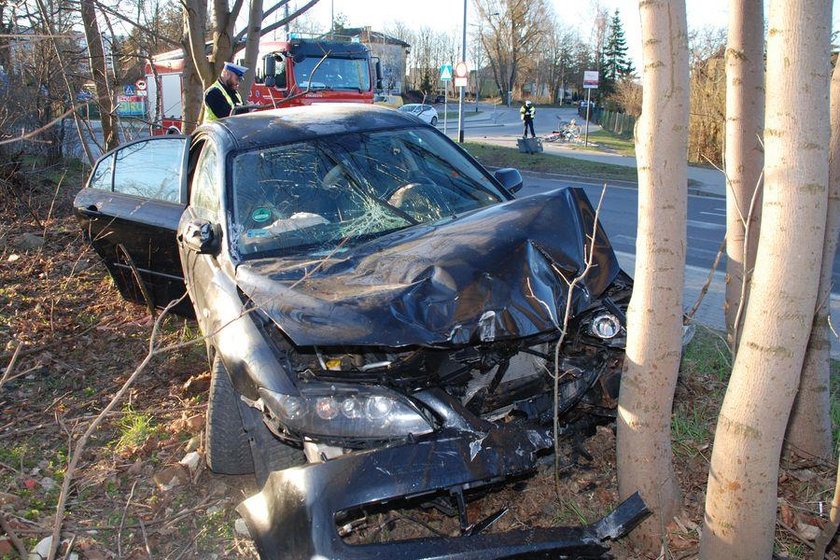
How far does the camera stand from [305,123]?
14.8 ft

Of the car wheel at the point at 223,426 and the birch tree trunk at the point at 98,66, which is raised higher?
the birch tree trunk at the point at 98,66

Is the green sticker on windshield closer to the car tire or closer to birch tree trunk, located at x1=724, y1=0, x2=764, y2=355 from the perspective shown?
the car tire

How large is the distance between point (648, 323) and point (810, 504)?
1.27 metres

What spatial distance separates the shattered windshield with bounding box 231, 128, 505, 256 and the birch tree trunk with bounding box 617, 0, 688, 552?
1.65 m

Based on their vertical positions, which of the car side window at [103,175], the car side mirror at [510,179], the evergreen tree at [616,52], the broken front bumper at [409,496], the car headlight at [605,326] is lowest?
the broken front bumper at [409,496]

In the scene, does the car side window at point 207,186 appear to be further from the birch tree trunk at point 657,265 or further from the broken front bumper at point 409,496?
the birch tree trunk at point 657,265

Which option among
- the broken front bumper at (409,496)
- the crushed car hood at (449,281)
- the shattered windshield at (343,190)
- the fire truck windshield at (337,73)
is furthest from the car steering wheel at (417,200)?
the fire truck windshield at (337,73)

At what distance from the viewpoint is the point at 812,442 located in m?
3.45

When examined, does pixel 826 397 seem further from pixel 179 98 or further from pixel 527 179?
pixel 179 98

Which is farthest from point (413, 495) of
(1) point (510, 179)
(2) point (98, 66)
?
(2) point (98, 66)

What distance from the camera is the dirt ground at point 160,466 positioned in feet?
10.3

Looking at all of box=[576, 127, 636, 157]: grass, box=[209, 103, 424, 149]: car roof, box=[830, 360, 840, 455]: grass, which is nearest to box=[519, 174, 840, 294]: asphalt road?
box=[830, 360, 840, 455]: grass

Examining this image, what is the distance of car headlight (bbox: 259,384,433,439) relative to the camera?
267 centimetres

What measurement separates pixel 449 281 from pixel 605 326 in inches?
30.4
